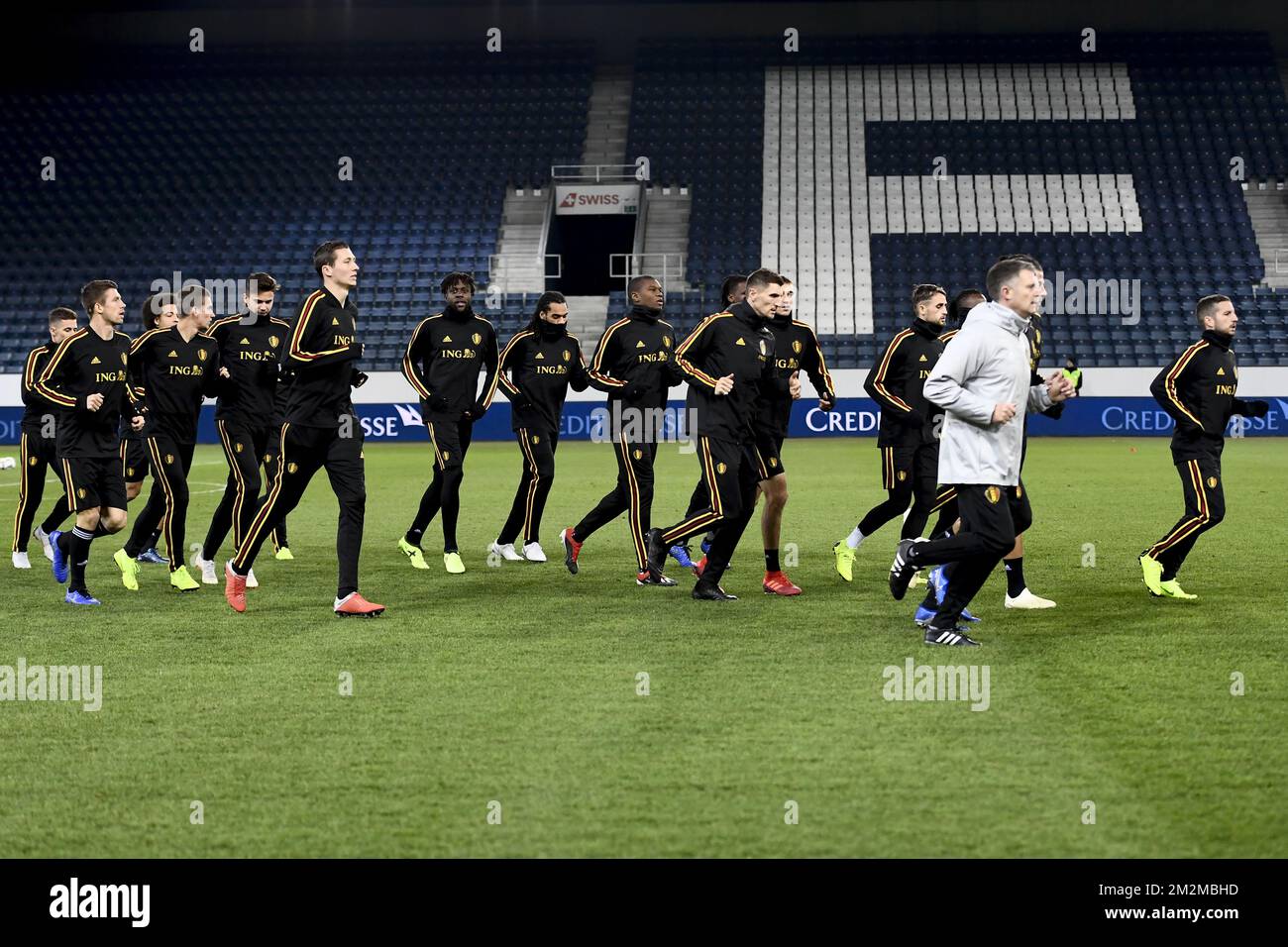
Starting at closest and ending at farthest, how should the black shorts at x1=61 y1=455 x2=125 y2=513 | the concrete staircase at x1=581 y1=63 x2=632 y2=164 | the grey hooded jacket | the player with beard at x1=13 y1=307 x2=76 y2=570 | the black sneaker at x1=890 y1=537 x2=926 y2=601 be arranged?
1. the grey hooded jacket
2. the black sneaker at x1=890 y1=537 x2=926 y2=601
3. the black shorts at x1=61 y1=455 x2=125 y2=513
4. the player with beard at x1=13 y1=307 x2=76 y2=570
5. the concrete staircase at x1=581 y1=63 x2=632 y2=164

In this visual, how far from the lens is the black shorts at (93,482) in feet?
30.7

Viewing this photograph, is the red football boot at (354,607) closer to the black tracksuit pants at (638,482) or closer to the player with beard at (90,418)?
the player with beard at (90,418)

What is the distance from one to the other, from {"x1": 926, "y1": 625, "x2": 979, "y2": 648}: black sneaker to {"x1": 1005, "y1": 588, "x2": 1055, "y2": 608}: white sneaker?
1486 millimetres

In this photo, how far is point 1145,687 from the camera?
660cm

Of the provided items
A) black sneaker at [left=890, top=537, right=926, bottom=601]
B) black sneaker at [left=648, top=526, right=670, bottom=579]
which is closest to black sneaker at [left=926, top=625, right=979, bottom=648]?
black sneaker at [left=890, top=537, right=926, bottom=601]

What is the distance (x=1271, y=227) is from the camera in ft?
116

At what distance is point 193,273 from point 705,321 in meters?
27.7

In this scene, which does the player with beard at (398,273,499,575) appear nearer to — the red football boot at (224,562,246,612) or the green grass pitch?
the green grass pitch

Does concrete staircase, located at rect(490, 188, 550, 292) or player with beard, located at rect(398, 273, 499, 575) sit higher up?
concrete staircase, located at rect(490, 188, 550, 292)

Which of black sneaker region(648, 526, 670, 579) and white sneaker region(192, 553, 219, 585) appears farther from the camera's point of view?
white sneaker region(192, 553, 219, 585)

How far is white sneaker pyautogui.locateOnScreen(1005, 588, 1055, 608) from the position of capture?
905 centimetres

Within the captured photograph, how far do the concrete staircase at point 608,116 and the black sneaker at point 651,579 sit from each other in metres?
28.8

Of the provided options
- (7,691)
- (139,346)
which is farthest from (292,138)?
(7,691)

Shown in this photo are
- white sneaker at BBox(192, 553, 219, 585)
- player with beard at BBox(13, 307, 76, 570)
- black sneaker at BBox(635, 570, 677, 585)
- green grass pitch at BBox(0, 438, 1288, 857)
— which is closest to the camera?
green grass pitch at BBox(0, 438, 1288, 857)
